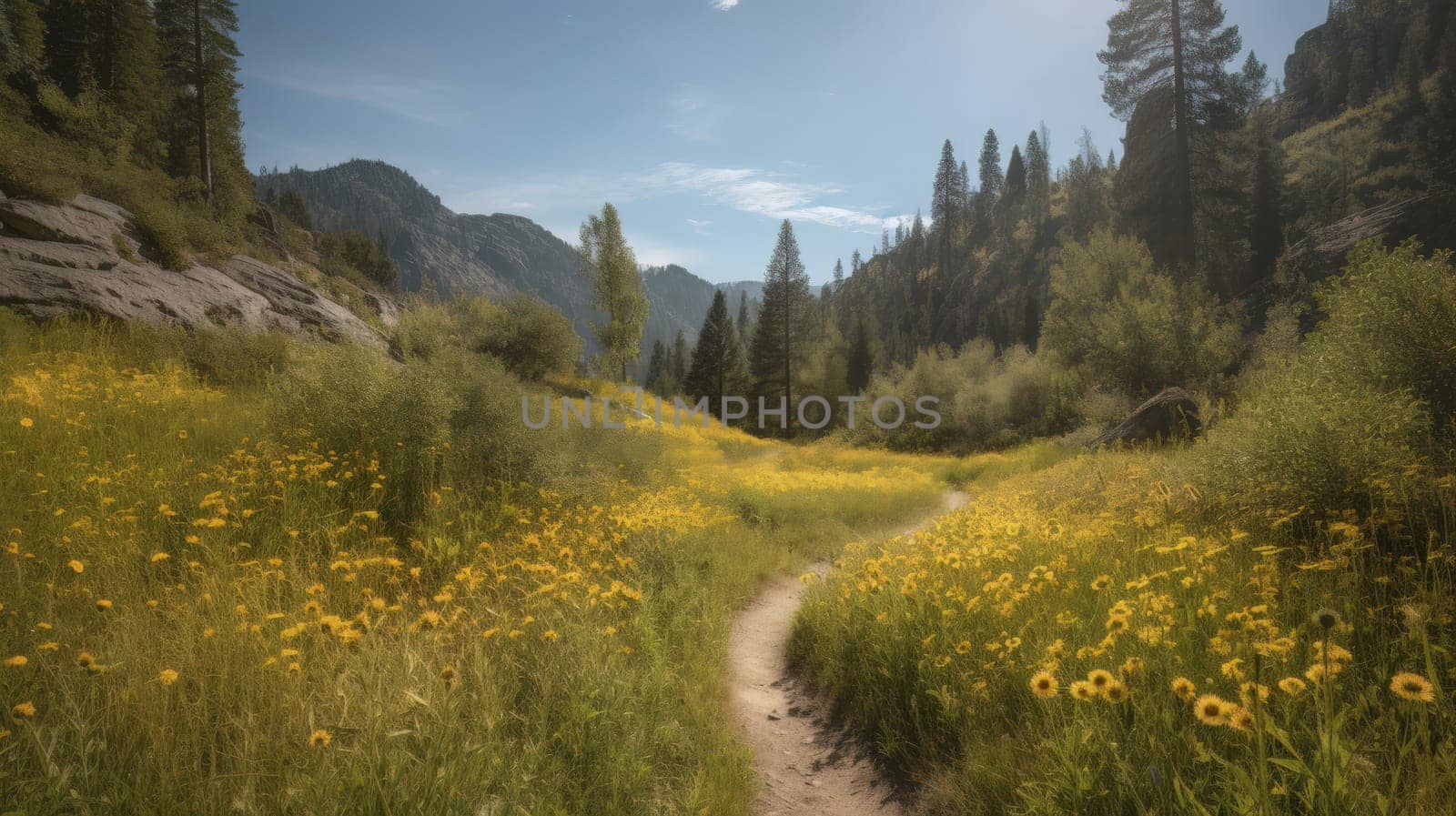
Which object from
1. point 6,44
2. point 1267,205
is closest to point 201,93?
point 6,44

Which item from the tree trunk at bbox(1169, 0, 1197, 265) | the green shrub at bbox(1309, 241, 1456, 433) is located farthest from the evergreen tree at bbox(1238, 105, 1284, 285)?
the green shrub at bbox(1309, 241, 1456, 433)

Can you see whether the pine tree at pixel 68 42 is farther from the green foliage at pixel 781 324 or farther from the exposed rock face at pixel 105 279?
the green foliage at pixel 781 324

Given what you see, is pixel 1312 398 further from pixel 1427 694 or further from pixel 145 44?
pixel 145 44

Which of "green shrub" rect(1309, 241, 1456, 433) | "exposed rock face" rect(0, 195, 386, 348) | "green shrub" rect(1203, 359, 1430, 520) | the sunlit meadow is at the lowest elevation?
the sunlit meadow

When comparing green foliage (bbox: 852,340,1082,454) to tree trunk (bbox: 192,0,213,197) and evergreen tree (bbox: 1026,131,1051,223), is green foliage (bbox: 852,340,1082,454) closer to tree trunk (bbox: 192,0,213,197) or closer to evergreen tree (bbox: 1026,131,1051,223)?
tree trunk (bbox: 192,0,213,197)

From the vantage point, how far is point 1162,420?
11.3 m

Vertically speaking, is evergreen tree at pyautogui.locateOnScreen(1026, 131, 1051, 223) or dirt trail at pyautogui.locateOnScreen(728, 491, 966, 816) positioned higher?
evergreen tree at pyautogui.locateOnScreen(1026, 131, 1051, 223)

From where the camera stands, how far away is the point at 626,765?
8.59 ft

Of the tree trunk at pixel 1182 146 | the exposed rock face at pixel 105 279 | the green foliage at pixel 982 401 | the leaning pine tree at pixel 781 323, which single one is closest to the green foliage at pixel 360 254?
the leaning pine tree at pixel 781 323

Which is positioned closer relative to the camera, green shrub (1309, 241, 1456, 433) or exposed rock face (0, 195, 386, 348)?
green shrub (1309, 241, 1456, 433)

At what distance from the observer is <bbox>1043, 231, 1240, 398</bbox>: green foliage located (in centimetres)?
1734

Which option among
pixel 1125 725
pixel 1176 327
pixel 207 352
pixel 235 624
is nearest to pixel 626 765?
pixel 235 624

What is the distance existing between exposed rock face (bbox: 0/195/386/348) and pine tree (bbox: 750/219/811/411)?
1288 inches

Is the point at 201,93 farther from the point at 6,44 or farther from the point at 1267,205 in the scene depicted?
the point at 1267,205
